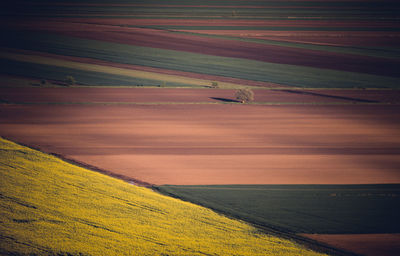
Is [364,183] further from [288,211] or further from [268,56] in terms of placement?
[268,56]

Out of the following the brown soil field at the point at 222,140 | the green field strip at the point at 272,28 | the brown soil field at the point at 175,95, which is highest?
the green field strip at the point at 272,28

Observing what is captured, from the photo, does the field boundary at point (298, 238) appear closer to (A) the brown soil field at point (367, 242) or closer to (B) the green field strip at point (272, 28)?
(A) the brown soil field at point (367, 242)

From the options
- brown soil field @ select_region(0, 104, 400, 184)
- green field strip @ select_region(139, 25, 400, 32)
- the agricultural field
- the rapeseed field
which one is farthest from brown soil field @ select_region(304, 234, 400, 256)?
green field strip @ select_region(139, 25, 400, 32)

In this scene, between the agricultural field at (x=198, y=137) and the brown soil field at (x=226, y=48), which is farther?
the brown soil field at (x=226, y=48)

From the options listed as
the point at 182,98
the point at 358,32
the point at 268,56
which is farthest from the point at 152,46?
the point at 358,32

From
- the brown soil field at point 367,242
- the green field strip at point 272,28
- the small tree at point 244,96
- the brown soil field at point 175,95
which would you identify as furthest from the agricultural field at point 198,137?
the small tree at point 244,96

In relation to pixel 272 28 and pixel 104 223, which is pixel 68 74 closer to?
pixel 104 223
